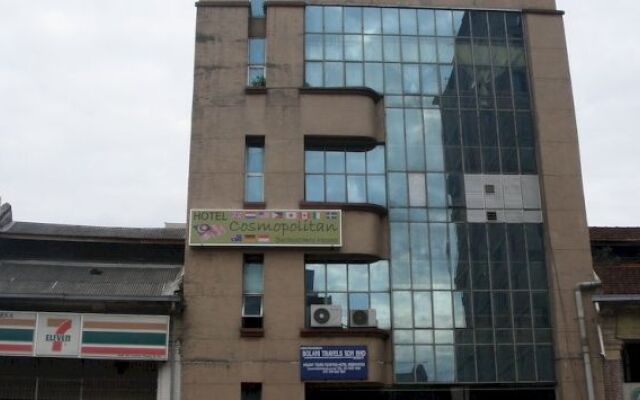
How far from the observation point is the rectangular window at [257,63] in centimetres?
2919

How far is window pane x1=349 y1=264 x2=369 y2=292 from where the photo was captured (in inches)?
1073

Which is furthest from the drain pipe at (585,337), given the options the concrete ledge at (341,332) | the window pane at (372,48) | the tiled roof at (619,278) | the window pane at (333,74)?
the window pane at (333,74)

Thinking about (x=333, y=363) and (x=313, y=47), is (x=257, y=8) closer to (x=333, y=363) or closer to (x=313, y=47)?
(x=313, y=47)

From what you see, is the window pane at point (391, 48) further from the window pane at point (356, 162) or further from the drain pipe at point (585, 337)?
the drain pipe at point (585, 337)

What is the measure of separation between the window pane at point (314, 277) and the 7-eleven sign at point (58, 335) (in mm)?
7819

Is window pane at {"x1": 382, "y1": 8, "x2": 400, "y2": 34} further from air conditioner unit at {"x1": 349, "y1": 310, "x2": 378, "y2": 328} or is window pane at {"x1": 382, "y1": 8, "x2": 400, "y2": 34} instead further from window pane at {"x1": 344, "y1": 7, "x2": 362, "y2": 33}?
air conditioner unit at {"x1": 349, "y1": 310, "x2": 378, "y2": 328}

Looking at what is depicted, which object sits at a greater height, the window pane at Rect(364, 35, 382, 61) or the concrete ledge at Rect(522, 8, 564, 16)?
the concrete ledge at Rect(522, 8, 564, 16)

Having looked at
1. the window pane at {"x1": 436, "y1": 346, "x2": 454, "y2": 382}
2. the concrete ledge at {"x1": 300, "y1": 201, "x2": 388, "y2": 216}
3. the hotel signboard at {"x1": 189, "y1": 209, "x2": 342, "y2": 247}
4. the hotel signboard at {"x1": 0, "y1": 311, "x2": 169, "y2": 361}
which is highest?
the concrete ledge at {"x1": 300, "y1": 201, "x2": 388, "y2": 216}

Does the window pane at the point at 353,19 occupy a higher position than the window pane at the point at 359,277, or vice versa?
the window pane at the point at 353,19

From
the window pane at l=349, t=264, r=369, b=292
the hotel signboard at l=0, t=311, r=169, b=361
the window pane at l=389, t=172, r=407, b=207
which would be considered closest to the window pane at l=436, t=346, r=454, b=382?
the window pane at l=349, t=264, r=369, b=292

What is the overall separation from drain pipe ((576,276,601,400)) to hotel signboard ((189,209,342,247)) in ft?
28.1

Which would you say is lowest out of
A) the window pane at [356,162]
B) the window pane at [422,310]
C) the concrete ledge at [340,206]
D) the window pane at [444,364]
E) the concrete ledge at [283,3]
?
the window pane at [444,364]

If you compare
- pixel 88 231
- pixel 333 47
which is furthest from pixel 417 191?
pixel 88 231

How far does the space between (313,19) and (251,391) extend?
14116mm
